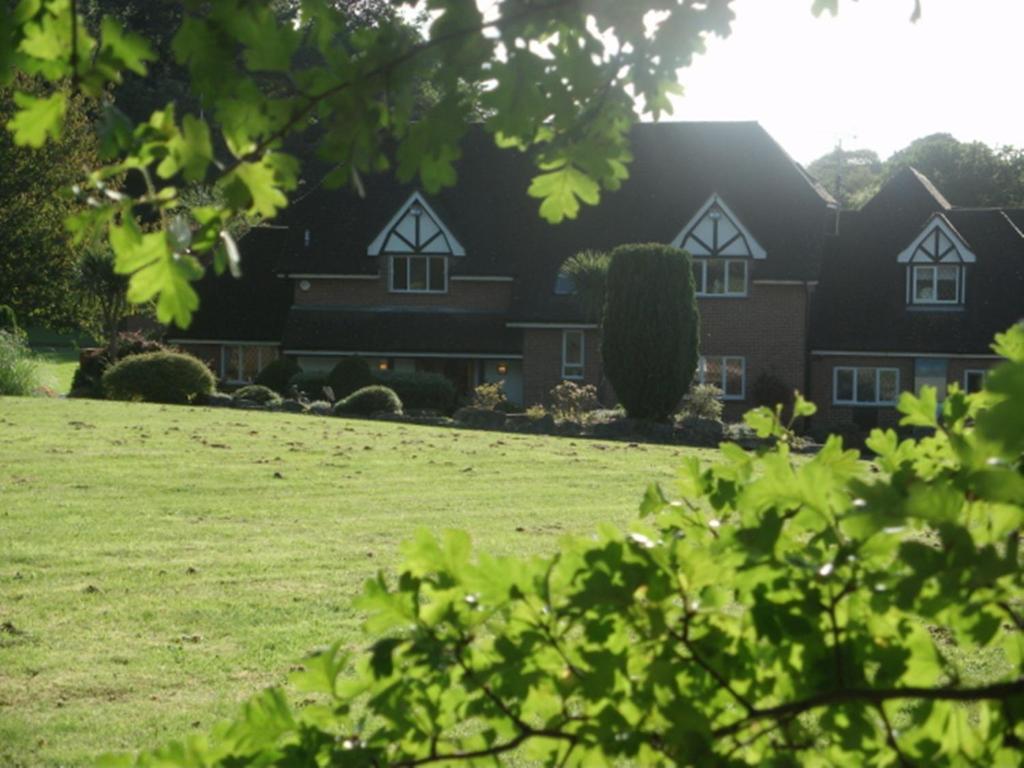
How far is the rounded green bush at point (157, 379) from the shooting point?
35.2 m

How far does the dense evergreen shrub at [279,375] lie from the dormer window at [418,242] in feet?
15.2

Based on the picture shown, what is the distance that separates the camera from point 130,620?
960 cm

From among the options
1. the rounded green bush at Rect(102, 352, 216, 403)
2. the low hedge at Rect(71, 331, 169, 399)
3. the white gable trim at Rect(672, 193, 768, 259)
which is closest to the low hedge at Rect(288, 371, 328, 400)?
the low hedge at Rect(71, 331, 169, 399)

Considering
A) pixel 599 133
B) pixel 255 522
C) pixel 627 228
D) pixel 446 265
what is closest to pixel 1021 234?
pixel 627 228

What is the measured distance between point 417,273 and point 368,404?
467 inches

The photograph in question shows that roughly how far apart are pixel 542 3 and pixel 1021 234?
43.9 metres

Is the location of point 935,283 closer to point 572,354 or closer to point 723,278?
point 723,278

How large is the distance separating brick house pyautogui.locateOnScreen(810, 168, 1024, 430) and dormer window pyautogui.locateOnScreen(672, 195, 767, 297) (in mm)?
2771

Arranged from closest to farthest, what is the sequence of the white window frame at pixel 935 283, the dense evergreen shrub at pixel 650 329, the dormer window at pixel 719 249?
1. the dense evergreen shrub at pixel 650 329
2. the dormer window at pixel 719 249
3. the white window frame at pixel 935 283

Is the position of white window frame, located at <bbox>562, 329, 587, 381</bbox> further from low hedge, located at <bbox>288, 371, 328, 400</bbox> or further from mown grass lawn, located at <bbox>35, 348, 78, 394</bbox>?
mown grass lawn, located at <bbox>35, 348, 78, 394</bbox>

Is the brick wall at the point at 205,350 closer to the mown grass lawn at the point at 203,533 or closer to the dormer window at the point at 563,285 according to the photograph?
the dormer window at the point at 563,285

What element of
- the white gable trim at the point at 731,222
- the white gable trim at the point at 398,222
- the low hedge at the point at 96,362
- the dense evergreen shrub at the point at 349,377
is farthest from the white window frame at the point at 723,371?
the low hedge at the point at 96,362

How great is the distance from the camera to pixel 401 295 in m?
45.0

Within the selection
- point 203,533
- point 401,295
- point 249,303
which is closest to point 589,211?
point 401,295
